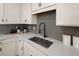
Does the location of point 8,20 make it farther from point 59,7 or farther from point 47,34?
point 59,7

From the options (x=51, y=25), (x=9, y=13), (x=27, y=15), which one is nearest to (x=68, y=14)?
(x=51, y=25)

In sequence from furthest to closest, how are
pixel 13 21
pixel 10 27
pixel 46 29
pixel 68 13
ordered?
pixel 10 27
pixel 13 21
pixel 46 29
pixel 68 13

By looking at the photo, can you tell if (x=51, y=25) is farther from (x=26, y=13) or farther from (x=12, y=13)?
(x=12, y=13)

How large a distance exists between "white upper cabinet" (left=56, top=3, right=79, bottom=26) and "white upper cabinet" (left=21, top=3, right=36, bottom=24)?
1.33 meters

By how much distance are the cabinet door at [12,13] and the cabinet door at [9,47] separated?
0.70m

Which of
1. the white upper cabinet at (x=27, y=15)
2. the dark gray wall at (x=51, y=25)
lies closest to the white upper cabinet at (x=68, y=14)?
the dark gray wall at (x=51, y=25)

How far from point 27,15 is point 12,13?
0.51 metres

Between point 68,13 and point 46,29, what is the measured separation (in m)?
1.12

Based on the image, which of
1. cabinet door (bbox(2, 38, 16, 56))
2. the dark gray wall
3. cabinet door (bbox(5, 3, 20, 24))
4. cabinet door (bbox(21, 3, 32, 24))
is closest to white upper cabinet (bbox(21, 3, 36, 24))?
cabinet door (bbox(21, 3, 32, 24))

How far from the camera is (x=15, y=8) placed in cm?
269

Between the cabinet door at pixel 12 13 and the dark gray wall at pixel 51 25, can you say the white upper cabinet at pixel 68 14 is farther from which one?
the cabinet door at pixel 12 13

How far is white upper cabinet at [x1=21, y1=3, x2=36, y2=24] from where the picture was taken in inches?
97.6

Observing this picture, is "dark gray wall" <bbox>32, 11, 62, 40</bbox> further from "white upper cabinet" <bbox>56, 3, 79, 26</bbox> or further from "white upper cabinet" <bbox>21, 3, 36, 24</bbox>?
"white upper cabinet" <bbox>56, 3, 79, 26</bbox>

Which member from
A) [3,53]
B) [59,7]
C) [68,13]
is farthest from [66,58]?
[3,53]
